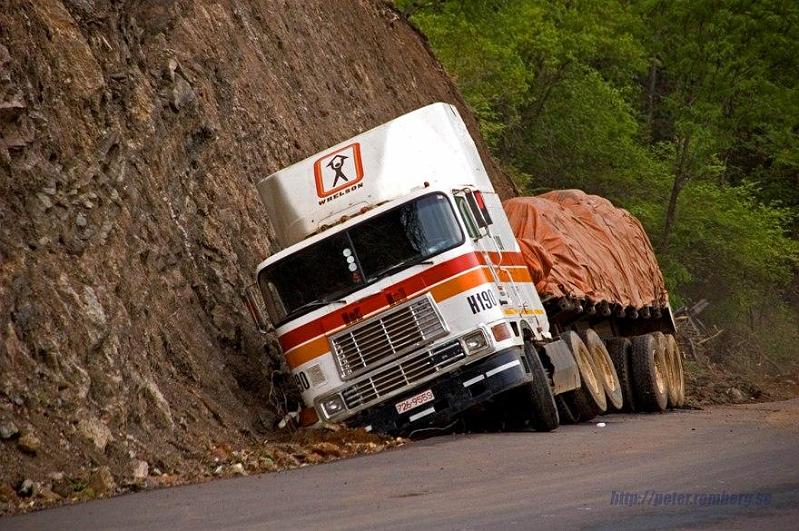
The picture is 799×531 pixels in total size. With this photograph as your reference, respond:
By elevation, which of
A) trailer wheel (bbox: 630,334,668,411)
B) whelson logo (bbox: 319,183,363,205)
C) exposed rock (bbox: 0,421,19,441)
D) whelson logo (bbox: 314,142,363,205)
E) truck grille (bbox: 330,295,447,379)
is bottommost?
trailer wheel (bbox: 630,334,668,411)

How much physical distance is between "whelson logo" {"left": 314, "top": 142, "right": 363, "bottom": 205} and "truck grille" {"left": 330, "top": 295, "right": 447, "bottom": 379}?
5.59 ft

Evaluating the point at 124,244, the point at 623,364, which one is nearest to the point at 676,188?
the point at 623,364

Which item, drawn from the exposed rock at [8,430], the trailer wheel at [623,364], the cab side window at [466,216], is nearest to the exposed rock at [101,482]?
the exposed rock at [8,430]

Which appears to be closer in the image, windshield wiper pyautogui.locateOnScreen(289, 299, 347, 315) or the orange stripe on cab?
the orange stripe on cab

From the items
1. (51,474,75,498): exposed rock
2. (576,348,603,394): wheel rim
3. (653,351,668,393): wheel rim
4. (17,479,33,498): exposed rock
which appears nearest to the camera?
(17,479,33,498): exposed rock

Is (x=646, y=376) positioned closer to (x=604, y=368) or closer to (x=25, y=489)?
(x=604, y=368)

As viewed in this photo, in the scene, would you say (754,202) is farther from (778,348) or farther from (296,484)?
(296,484)

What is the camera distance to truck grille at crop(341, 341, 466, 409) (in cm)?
1565

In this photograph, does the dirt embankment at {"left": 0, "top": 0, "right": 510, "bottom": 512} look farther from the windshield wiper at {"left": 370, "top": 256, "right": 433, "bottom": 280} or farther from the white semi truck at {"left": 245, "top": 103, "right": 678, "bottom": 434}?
the windshield wiper at {"left": 370, "top": 256, "right": 433, "bottom": 280}

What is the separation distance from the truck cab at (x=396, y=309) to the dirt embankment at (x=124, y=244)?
4.14ft

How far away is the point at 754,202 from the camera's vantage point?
45.5 m

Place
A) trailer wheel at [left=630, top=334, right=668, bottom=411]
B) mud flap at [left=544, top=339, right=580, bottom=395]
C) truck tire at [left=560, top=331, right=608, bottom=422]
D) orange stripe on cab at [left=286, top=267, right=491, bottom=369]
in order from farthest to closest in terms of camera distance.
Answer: trailer wheel at [left=630, top=334, right=668, bottom=411] < truck tire at [left=560, top=331, right=608, bottom=422] < mud flap at [left=544, top=339, right=580, bottom=395] < orange stripe on cab at [left=286, top=267, right=491, bottom=369]

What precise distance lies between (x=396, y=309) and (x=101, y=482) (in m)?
4.59

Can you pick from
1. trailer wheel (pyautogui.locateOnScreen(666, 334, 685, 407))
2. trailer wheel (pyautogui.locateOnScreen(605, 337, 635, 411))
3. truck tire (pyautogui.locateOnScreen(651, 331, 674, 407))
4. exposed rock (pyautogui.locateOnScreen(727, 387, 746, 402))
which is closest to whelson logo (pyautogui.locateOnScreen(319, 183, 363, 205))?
trailer wheel (pyautogui.locateOnScreen(605, 337, 635, 411))
